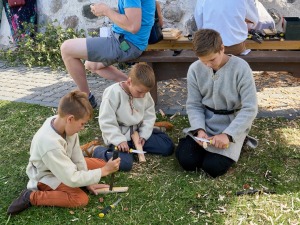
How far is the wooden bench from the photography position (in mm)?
4465

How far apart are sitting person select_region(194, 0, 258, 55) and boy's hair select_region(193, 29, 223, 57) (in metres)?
1.07

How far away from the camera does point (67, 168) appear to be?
2941 mm

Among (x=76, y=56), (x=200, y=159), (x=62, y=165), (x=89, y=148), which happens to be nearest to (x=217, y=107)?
(x=200, y=159)

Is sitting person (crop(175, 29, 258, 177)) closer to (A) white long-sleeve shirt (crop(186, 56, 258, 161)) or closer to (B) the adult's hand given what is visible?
(A) white long-sleeve shirt (crop(186, 56, 258, 161))

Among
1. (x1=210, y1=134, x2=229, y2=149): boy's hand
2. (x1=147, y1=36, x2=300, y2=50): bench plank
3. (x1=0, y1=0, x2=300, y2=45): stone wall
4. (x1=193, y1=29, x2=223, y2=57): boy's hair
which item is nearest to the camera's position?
(x1=193, y1=29, x2=223, y2=57): boy's hair

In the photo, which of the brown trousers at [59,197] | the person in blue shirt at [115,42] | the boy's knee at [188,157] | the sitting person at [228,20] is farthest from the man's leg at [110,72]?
the brown trousers at [59,197]

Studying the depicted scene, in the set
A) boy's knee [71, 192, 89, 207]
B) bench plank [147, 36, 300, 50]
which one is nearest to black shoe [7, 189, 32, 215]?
boy's knee [71, 192, 89, 207]

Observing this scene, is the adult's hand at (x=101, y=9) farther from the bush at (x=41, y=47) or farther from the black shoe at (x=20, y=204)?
the bush at (x=41, y=47)

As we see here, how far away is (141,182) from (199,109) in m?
0.85

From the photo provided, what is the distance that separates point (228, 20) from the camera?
4.38 metres

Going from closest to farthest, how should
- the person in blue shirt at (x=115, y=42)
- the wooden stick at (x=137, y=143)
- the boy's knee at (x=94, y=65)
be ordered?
the wooden stick at (x=137, y=143) → the person in blue shirt at (x=115, y=42) → the boy's knee at (x=94, y=65)

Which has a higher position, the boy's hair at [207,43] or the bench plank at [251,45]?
the boy's hair at [207,43]

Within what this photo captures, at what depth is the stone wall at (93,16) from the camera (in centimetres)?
638

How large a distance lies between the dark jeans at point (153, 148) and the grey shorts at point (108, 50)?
0.93 meters
